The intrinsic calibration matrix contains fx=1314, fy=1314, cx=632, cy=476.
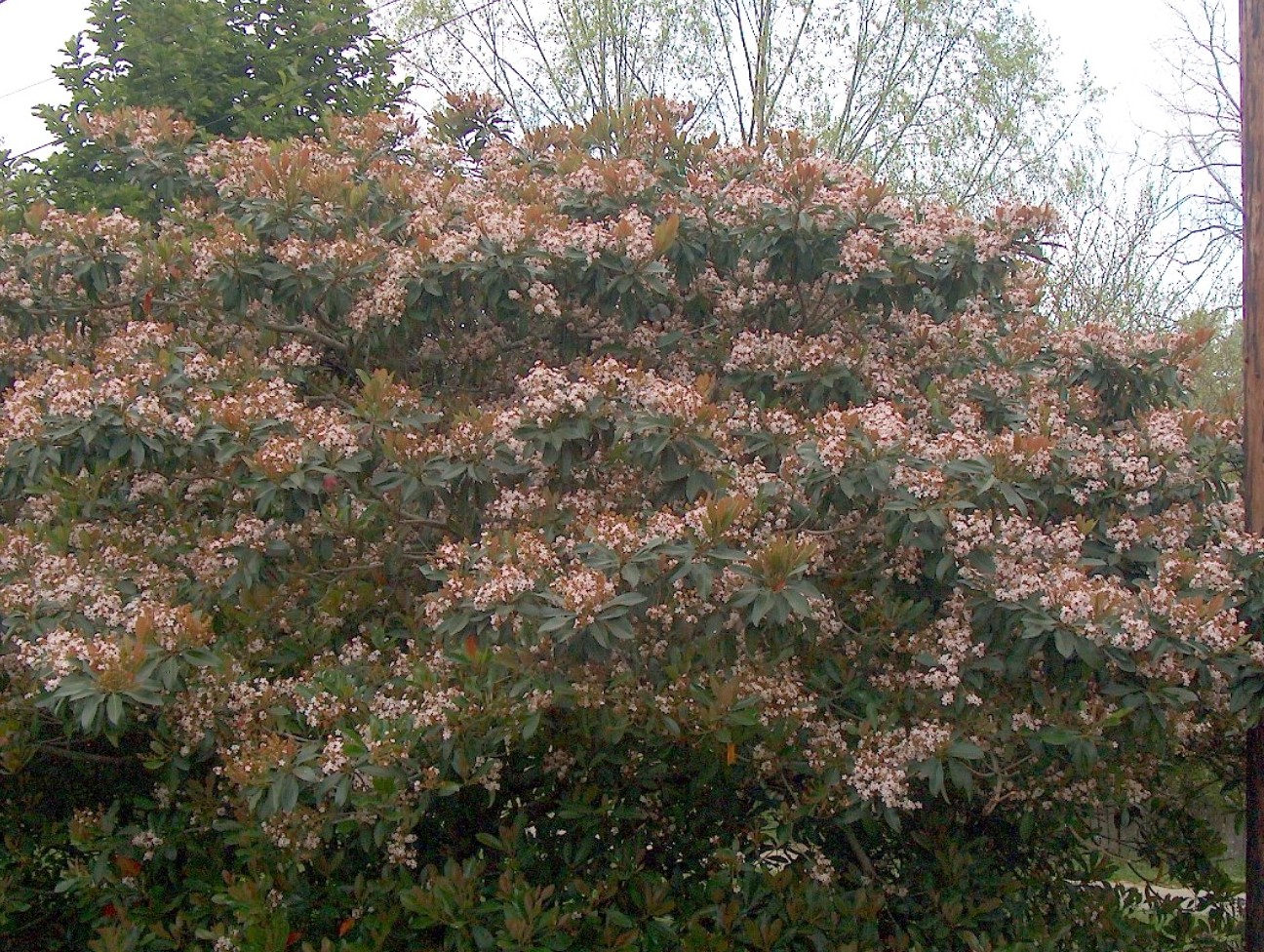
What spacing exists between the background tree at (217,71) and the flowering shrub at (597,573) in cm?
276

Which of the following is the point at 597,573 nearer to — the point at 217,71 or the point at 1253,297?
the point at 1253,297

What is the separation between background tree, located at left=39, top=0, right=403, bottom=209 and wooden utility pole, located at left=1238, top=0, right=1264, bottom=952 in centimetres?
523

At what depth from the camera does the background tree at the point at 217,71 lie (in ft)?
26.4

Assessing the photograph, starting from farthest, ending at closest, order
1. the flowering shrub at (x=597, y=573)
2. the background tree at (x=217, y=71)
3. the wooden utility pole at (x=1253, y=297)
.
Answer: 1. the background tree at (x=217, y=71)
2. the wooden utility pole at (x=1253, y=297)
3. the flowering shrub at (x=597, y=573)

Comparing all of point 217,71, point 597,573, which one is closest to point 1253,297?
point 597,573

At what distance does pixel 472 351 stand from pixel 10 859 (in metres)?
2.83

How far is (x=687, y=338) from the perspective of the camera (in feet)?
16.6

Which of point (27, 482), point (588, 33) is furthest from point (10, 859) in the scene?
point (588, 33)

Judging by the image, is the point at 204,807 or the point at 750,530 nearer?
the point at 750,530

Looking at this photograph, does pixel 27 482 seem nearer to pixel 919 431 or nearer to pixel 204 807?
pixel 204 807

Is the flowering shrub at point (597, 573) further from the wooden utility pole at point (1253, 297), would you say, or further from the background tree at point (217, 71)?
the background tree at point (217, 71)

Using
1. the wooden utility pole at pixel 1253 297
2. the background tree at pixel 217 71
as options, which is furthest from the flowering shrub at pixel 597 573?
the background tree at pixel 217 71

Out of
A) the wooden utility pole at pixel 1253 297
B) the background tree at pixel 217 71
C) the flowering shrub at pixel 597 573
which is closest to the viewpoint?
the flowering shrub at pixel 597 573

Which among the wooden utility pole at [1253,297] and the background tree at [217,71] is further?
the background tree at [217,71]
